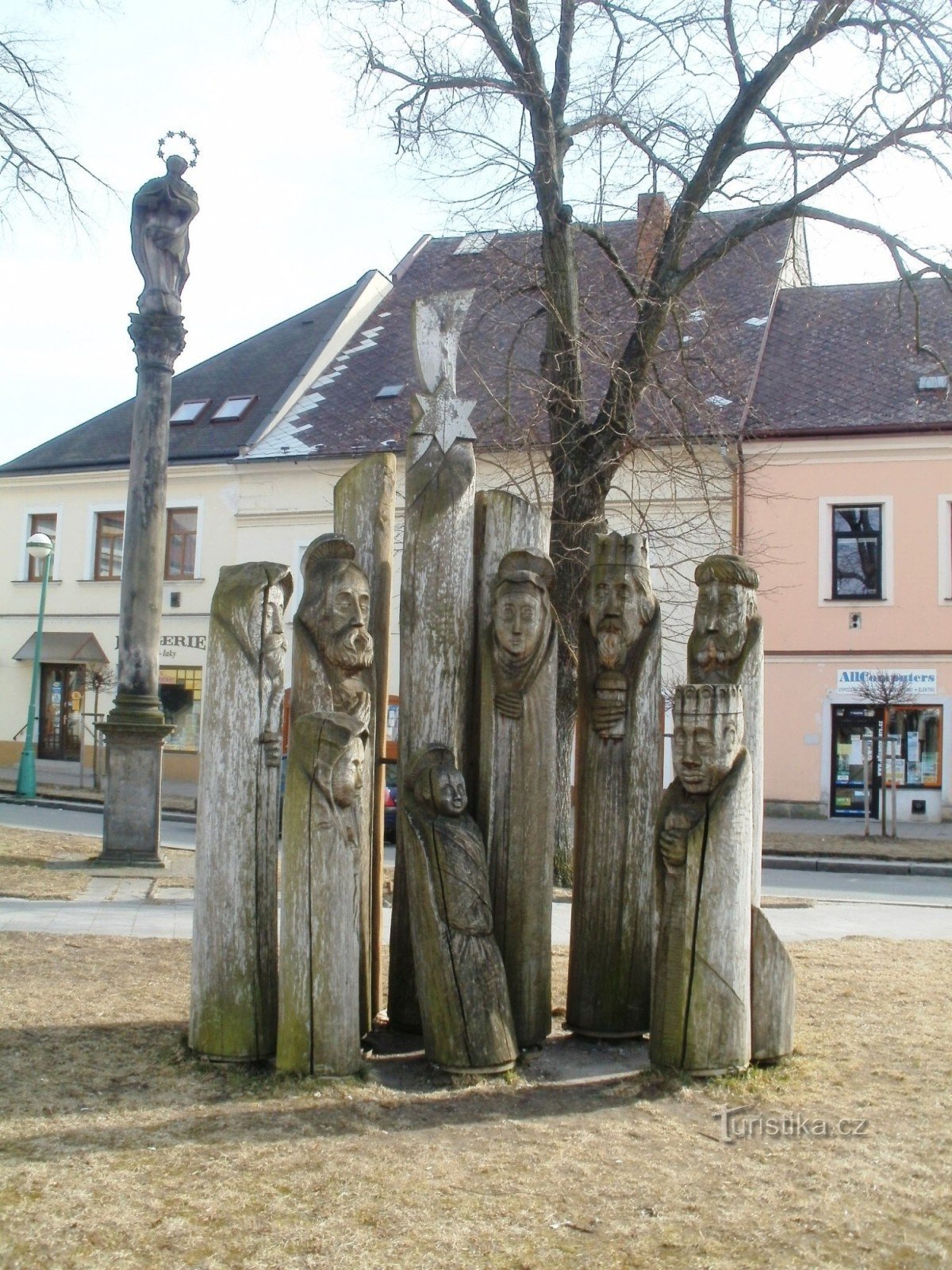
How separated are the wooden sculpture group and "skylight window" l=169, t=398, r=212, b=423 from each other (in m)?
23.4

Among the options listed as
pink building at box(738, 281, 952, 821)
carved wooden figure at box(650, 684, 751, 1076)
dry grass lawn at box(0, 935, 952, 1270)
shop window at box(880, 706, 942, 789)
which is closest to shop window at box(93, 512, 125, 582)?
pink building at box(738, 281, 952, 821)

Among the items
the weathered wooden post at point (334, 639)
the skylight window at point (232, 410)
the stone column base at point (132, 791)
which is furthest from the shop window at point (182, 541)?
the weathered wooden post at point (334, 639)

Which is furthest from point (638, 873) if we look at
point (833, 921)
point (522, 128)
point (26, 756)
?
point (26, 756)

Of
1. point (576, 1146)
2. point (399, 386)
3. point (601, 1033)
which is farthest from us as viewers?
point (399, 386)

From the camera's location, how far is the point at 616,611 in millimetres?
5480

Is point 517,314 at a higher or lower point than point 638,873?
higher

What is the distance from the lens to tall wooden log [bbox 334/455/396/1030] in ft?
18.7

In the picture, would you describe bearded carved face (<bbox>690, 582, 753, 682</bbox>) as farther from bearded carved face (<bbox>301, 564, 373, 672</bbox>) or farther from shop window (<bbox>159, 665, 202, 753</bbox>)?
shop window (<bbox>159, 665, 202, 753</bbox>)

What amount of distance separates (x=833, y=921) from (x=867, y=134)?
291 inches

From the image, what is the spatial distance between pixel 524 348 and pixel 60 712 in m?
13.6

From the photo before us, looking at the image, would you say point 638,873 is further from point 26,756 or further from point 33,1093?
point 26,756

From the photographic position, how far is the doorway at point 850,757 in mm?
22125

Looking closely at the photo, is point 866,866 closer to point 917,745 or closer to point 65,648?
point 917,745

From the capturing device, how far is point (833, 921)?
33.8ft
